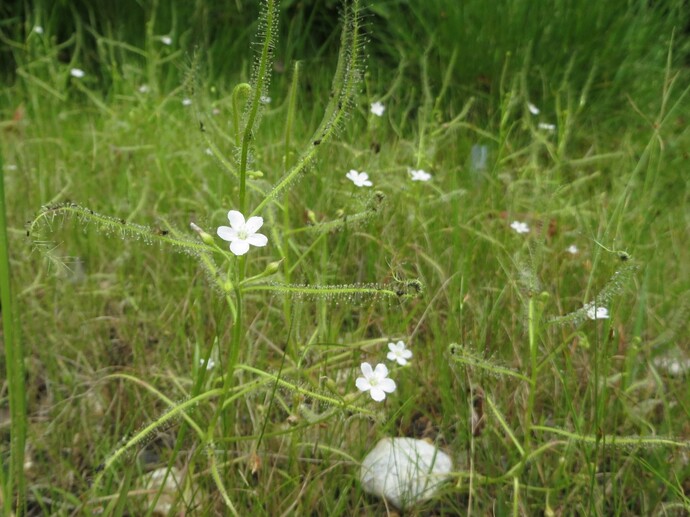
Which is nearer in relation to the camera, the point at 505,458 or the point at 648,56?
the point at 505,458

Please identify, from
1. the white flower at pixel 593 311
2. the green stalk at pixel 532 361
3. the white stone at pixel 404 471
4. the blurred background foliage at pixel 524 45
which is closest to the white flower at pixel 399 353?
the white stone at pixel 404 471

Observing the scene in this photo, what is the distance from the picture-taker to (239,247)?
1.17 metres

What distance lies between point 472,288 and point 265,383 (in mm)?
760

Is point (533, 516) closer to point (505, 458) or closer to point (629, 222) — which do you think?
point (505, 458)

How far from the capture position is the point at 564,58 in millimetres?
3434

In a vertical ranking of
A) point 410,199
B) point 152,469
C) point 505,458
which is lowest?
point 152,469

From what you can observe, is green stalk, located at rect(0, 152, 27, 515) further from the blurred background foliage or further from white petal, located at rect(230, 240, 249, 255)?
the blurred background foliage

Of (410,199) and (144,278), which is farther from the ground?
(410,199)

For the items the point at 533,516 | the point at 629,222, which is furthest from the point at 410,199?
the point at 533,516

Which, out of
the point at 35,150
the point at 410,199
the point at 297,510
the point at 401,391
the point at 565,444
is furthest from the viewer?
the point at 35,150

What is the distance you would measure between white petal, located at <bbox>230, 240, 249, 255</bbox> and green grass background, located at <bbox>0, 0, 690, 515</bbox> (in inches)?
6.5

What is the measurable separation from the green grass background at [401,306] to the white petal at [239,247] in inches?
6.5

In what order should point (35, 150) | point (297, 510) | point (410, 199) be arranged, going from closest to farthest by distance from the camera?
point (297, 510) → point (410, 199) → point (35, 150)

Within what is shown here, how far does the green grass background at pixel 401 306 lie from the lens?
4.78ft
